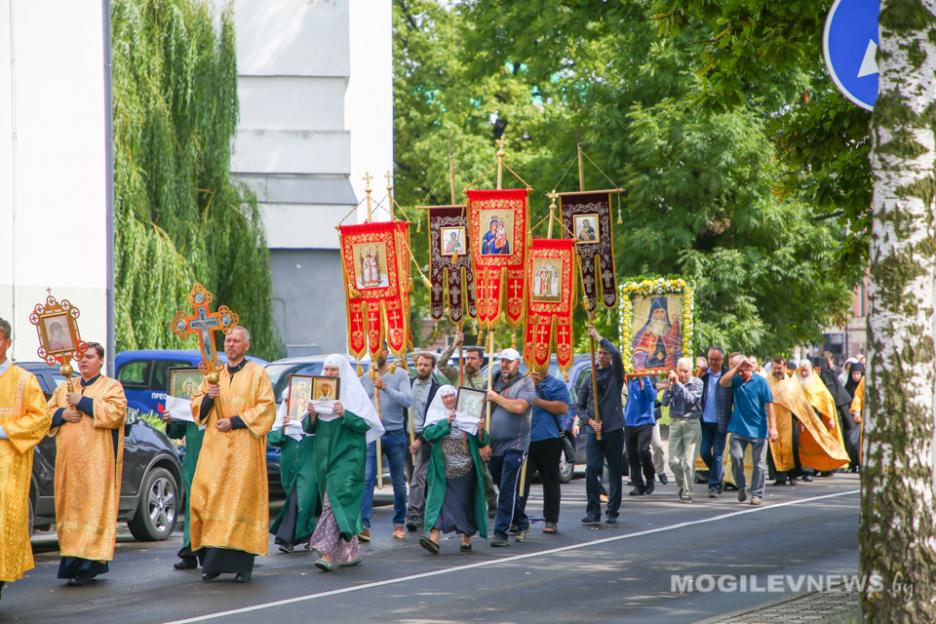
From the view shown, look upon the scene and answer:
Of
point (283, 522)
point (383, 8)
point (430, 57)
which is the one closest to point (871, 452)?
point (283, 522)

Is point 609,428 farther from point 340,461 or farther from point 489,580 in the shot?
point 489,580

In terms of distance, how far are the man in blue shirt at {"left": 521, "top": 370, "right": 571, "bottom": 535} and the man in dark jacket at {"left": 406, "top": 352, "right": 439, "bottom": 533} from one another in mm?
1085

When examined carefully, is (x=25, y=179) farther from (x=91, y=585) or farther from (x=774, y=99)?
(x=774, y=99)

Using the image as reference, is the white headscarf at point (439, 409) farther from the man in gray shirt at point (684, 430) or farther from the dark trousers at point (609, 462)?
the man in gray shirt at point (684, 430)

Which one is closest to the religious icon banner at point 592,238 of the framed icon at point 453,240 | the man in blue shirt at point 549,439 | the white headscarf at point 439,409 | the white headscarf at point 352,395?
the framed icon at point 453,240

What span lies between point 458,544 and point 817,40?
5751 millimetres

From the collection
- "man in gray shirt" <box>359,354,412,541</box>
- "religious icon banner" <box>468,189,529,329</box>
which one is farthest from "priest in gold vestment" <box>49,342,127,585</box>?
"religious icon banner" <box>468,189,529,329</box>

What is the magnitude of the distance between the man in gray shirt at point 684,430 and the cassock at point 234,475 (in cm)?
827

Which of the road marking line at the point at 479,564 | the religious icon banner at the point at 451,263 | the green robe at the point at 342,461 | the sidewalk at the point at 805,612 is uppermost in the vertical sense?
the religious icon banner at the point at 451,263

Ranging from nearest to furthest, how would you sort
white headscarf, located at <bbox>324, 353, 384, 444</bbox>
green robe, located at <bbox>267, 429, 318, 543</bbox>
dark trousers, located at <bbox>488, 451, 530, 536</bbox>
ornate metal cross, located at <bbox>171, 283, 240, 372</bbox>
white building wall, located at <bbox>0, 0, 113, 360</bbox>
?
ornate metal cross, located at <bbox>171, 283, 240, 372</bbox> < white headscarf, located at <bbox>324, 353, 384, 444</bbox> < green robe, located at <bbox>267, 429, 318, 543</bbox> < dark trousers, located at <bbox>488, 451, 530, 536</bbox> < white building wall, located at <bbox>0, 0, 113, 360</bbox>

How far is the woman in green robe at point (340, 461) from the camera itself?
489 inches

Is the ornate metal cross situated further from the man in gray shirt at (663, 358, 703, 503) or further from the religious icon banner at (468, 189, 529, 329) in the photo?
the man in gray shirt at (663, 358, 703, 503)

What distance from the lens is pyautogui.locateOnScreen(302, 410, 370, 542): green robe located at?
495 inches

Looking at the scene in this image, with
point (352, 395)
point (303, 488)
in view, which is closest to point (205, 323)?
point (352, 395)
